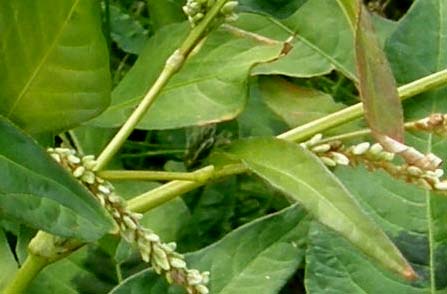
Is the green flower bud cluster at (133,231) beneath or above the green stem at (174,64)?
beneath

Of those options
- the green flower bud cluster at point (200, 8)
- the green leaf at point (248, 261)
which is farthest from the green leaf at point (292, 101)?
A: the green flower bud cluster at point (200, 8)

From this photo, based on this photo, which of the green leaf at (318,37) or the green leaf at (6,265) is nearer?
the green leaf at (6,265)

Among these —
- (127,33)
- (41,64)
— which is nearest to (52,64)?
(41,64)

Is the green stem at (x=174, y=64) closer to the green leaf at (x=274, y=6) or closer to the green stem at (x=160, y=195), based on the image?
the green stem at (x=160, y=195)

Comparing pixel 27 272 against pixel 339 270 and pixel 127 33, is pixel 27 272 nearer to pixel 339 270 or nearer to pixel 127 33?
pixel 339 270

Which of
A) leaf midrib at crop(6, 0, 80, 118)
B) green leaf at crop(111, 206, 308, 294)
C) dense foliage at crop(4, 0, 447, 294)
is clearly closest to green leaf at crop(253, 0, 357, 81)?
dense foliage at crop(4, 0, 447, 294)

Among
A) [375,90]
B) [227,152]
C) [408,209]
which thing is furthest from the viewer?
[408,209]
